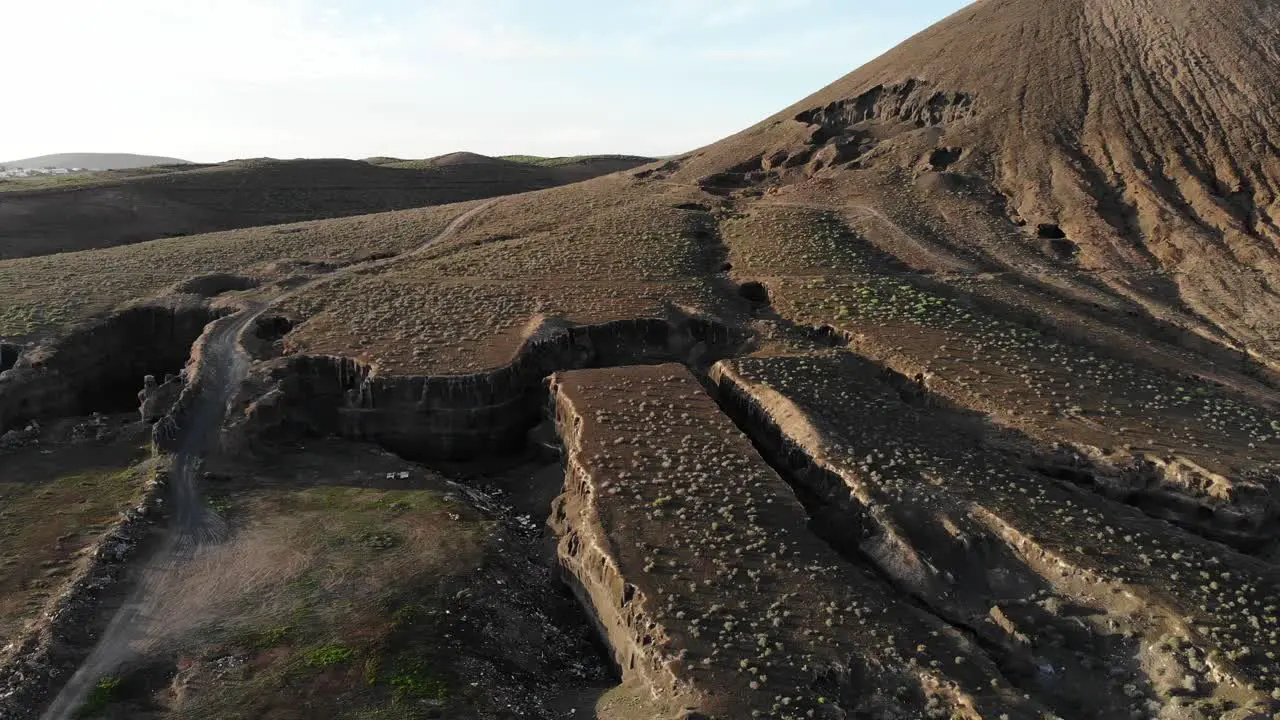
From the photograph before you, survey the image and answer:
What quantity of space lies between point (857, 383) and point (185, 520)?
23.1m

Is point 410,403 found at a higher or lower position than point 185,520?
higher

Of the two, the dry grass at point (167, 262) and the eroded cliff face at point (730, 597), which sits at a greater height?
the dry grass at point (167, 262)

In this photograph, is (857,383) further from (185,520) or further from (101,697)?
(101,697)

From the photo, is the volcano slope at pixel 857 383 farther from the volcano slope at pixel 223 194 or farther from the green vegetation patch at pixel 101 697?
the volcano slope at pixel 223 194

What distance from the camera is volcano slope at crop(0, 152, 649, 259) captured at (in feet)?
210

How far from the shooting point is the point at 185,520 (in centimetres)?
2373

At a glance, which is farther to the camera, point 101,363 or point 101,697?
point 101,363

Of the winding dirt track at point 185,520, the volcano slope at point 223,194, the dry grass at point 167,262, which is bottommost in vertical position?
the winding dirt track at point 185,520

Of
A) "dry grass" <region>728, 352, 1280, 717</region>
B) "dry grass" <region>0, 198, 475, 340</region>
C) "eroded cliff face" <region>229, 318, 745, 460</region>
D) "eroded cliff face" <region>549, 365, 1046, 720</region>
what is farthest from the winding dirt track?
"dry grass" <region>728, 352, 1280, 717</region>

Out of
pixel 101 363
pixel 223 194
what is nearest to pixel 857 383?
pixel 101 363

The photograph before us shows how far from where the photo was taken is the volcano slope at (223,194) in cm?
6388

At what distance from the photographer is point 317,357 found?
31203 millimetres

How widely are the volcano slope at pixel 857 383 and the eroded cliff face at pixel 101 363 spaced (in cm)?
18

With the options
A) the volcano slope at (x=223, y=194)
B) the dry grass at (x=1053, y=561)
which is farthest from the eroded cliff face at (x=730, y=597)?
the volcano slope at (x=223, y=194)
